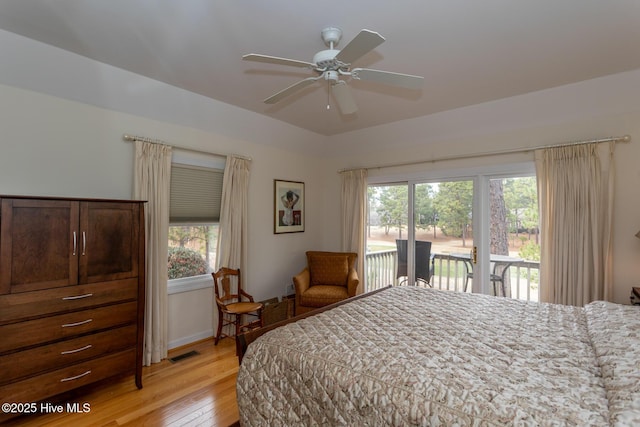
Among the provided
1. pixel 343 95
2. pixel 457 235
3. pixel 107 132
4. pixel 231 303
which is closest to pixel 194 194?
pixel 107 132

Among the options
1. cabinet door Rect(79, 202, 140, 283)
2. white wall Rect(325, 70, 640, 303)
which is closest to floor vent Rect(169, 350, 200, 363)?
cabinet door Rect(79, 202, 140, 283)

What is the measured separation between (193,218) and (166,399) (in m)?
1.89

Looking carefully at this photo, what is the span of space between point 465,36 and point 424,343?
2.15 m

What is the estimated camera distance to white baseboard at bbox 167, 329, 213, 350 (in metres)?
3.50

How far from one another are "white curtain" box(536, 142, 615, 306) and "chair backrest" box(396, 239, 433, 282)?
1338 millimetres

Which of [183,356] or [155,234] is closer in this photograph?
[155,234]

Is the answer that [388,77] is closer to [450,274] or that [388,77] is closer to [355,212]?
[355,212]

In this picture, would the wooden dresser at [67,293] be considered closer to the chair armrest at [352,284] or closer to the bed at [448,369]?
the bed at [448,369]

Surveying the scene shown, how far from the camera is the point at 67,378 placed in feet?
7.52

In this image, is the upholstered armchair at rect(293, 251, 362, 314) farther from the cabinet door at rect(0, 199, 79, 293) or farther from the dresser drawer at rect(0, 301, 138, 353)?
the cabinet door at rect(0, 199, 79, 293)

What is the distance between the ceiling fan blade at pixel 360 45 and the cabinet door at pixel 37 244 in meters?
2.23

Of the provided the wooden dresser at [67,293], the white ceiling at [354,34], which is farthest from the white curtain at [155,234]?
the white ceiling at [354,34]

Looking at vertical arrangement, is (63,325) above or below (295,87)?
below

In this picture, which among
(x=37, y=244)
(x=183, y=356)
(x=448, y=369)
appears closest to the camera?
(x=448, y=369)
